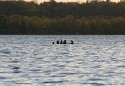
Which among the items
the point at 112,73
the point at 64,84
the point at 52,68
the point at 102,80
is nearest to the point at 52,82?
the point at 64,84

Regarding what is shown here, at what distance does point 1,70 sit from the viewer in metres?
47.0

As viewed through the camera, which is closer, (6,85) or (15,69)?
(6,85)

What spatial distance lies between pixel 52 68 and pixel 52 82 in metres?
11.3

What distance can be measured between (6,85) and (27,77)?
4.76m

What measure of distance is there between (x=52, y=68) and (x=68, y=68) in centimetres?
142

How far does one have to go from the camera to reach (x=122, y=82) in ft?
127

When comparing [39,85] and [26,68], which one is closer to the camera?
[39,85]

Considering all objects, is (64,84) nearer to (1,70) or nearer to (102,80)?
(102,80)

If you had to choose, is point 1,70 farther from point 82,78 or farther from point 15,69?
point 82,78

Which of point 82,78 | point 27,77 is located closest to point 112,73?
point 82,78

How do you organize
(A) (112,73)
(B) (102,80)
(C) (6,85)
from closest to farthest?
1. (C) (6,85)
2. (B) (102,80)
3. (A) (112,73)

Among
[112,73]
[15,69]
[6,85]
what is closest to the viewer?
[6,85]

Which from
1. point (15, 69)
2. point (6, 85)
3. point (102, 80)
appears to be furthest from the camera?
point (15, 69)

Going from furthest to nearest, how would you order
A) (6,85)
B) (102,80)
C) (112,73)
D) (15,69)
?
(15,69) → (112,73) → (102,80) → (6,85)
